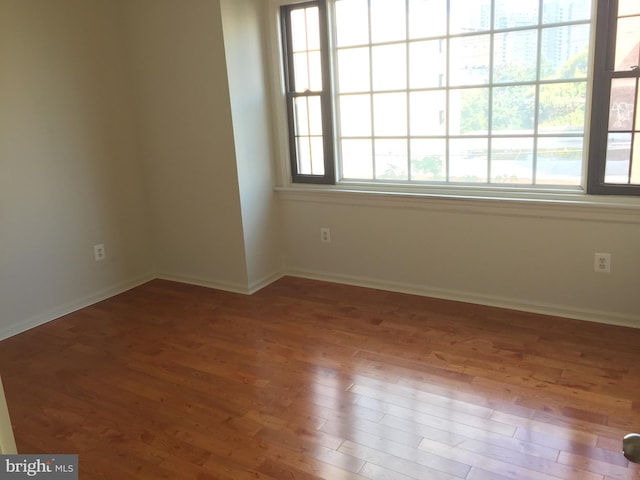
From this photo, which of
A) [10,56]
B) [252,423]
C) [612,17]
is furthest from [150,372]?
[612,17]

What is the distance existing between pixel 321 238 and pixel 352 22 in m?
1.53

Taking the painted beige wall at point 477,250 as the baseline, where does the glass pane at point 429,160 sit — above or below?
above

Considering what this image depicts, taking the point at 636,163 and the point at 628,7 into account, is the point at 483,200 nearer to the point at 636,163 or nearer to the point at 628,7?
the point at 636,163

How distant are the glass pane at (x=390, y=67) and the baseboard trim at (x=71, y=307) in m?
2.36

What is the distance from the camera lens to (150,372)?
2.95 metres

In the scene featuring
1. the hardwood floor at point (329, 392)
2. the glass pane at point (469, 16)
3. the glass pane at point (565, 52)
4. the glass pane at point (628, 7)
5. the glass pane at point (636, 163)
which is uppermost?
the glass pane at point (469, 16)

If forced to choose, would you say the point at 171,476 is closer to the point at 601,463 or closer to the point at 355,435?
the point at 355,435

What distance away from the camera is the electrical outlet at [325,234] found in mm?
4086

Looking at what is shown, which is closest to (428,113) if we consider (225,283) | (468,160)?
(468,160)

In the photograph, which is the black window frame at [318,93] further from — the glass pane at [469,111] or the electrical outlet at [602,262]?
the electrical outlet at [602,262]

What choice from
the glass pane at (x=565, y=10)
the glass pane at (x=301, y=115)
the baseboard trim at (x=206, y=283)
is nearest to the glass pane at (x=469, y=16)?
the glass pane at (x=565, y=10)

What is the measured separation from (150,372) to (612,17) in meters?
3.06

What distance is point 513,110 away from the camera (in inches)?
129

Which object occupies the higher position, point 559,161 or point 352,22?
point 352,22
